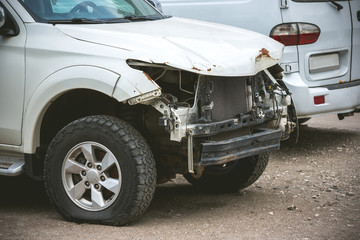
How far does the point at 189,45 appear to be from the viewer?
5.29m

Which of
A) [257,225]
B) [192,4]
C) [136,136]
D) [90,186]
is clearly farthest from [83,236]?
[192,4]

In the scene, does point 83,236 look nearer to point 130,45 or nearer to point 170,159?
point 170,159

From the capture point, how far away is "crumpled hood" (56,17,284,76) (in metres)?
5.09

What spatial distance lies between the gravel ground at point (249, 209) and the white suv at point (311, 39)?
64 cm

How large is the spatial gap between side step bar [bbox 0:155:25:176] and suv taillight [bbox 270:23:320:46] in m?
2.98

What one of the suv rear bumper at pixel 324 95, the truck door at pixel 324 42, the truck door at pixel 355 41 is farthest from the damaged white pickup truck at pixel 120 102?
the truck door at pixel 355 41

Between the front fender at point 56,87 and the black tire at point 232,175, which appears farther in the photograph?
the black tire at point 232,175

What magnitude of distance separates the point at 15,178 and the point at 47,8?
2.23 metres

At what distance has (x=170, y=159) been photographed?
5.59m

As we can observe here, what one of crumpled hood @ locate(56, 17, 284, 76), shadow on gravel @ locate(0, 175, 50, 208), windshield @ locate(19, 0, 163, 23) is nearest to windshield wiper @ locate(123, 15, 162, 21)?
windshield @ locate(19, 0, 163, 23)

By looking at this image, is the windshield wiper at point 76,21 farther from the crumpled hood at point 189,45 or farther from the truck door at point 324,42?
the truck door at point 324,42

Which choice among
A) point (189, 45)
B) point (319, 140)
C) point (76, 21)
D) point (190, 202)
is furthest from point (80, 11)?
point (319, 140)

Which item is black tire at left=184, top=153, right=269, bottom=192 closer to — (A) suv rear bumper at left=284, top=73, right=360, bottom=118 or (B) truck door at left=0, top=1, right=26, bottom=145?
(A) suv rear bumper at left=284, top=73, right=360, bottom=118

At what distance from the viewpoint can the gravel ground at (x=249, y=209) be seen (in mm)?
5250
